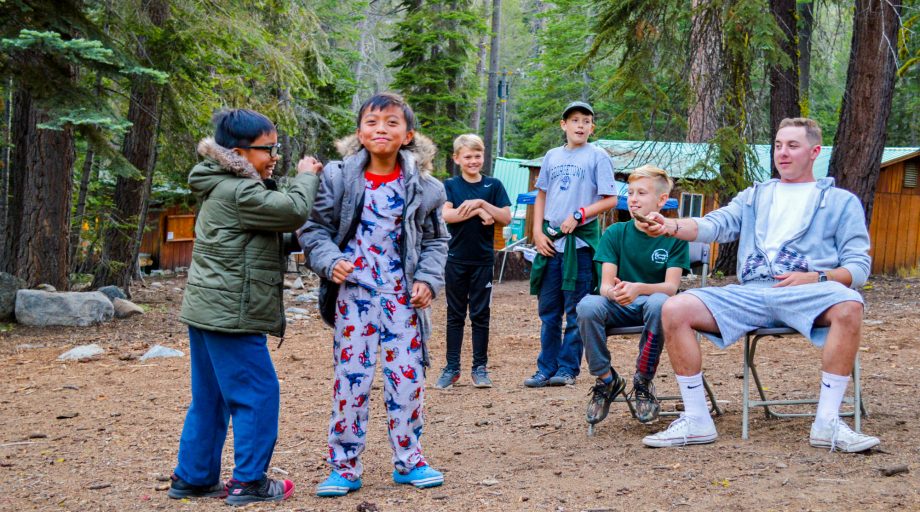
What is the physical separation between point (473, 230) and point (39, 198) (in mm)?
7165

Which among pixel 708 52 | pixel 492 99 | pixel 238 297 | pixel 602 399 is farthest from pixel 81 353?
pixel 492 99

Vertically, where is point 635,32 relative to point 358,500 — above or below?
above

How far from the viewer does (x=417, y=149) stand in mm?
4344

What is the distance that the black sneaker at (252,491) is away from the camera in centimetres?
398

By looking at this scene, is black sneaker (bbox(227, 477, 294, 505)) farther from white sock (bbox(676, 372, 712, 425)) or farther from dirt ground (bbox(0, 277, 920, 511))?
white sock (bbox(676, 372, 712, 425))

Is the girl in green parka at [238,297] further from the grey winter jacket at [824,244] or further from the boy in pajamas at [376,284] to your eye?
the grey winter jacket at [824,244]

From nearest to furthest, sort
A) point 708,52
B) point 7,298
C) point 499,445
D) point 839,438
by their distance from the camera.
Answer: point 839,438
point 499,445
point 708,52
point 7,298

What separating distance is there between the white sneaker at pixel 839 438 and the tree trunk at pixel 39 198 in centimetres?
968

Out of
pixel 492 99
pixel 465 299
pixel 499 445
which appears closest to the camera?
pixel 499 445

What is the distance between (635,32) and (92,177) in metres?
11.1

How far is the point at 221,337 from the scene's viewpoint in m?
3.94

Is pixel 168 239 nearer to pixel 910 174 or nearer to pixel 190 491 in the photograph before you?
pixel 910 174

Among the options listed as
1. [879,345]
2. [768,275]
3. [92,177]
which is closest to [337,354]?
[768,275]

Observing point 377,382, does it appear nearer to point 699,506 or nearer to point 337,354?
point 337,354
